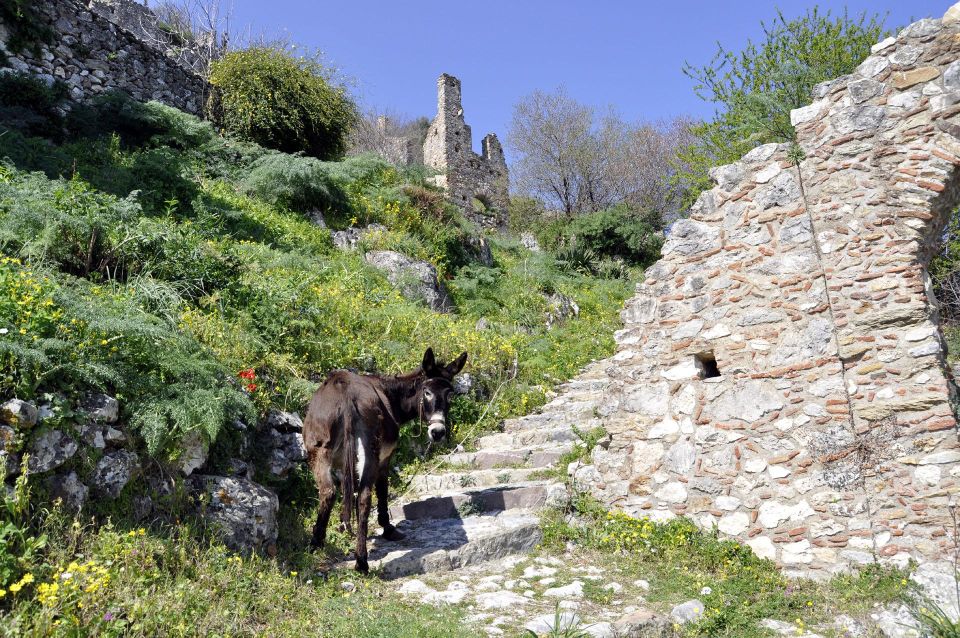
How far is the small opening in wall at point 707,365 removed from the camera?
5973 mm

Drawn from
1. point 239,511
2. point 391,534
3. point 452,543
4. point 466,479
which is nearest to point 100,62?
point 466,479

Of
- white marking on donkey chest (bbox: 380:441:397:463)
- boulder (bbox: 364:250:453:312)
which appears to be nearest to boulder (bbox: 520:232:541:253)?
boulder (bbox: 364:250:453:312)

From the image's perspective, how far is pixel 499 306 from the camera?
44.4 ft

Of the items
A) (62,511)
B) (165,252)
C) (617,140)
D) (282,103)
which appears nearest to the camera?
(62,511)

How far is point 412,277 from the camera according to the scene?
38.9 feet

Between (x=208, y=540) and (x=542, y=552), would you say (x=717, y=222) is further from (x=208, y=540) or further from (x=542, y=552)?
(x=208, y=540)

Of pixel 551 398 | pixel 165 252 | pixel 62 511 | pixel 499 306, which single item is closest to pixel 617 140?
pixel 499 306

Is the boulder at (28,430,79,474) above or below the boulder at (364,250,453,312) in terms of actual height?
below

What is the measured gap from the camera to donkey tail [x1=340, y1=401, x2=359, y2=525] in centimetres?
490

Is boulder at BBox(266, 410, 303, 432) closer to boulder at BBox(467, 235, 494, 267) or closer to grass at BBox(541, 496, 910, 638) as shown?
grass at BBox(541, 496, 910, 638)

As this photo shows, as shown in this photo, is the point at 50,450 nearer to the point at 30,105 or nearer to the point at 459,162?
the point at 30,105

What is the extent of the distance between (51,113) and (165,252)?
6.63 m

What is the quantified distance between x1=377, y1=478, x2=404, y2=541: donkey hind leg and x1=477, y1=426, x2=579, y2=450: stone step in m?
2.76

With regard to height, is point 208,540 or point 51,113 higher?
point 51,113
